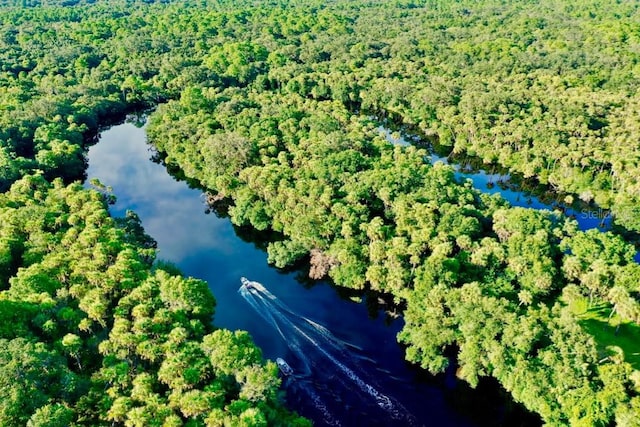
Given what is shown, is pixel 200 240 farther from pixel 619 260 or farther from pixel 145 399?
pixel 619 260

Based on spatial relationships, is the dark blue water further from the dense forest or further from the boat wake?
the dense forest

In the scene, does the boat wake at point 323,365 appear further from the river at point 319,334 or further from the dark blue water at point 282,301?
the dark blue water at point 282,301

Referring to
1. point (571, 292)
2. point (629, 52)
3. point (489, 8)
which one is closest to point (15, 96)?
point (571, 292)

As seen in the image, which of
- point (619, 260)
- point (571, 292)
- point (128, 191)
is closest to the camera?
point (571, 292)

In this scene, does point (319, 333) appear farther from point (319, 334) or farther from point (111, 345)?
point (111, 345)

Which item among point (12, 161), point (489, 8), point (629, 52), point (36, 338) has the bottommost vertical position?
point (36, 338)

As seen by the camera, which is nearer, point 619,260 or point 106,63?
point 619,260

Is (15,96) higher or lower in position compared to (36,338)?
higher
